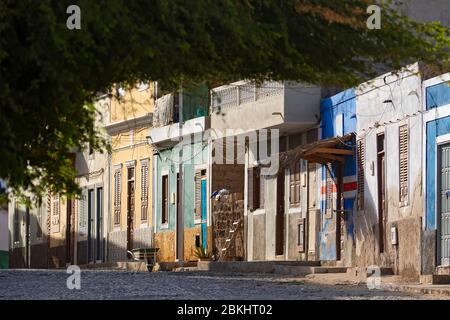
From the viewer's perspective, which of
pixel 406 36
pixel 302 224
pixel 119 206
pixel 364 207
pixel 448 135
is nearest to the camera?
pixel 406 36

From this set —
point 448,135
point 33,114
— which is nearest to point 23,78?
point 33,114

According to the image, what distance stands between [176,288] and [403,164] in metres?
7.24

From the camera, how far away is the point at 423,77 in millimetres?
30266

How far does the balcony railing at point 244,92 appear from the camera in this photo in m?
38.8

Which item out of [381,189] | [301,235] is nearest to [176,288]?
[381,189]

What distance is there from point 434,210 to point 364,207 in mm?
4825

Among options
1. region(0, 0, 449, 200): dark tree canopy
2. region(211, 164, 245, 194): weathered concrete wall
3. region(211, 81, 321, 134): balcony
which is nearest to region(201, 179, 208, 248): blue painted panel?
region(211, 164, 245, 194): weathered concrete wall

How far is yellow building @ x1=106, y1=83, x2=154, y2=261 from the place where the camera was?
48.5m

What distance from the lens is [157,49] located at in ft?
51.4

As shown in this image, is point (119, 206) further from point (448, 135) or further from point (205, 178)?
point (448, 135)

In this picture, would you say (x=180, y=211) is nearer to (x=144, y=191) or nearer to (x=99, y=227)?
(x=144, y=191)

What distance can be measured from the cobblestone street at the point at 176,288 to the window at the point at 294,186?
651 cm

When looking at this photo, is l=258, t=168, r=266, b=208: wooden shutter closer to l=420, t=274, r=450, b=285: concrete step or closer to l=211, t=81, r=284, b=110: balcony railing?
l=211, t=81, r=284, b=110: balcony railing

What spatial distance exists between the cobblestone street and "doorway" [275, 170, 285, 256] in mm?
6874
